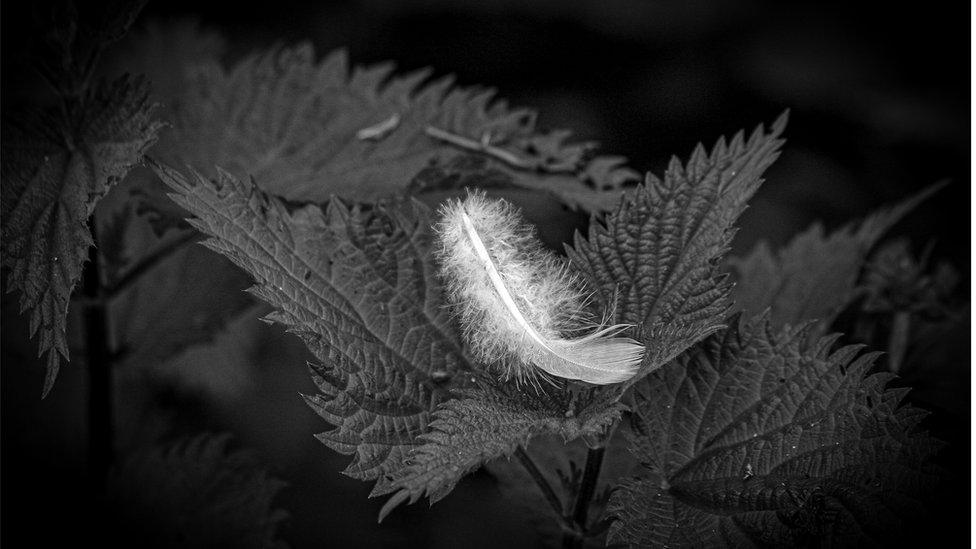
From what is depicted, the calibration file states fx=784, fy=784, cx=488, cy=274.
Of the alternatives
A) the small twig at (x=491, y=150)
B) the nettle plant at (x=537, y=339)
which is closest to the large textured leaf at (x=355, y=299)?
the nettle plant at (x=537, y=339)

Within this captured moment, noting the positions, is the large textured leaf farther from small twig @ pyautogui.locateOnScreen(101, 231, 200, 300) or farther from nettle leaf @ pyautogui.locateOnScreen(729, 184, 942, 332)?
nettle leaf @ pyautogui.locateOnScreen(729, 184, 942, 332)

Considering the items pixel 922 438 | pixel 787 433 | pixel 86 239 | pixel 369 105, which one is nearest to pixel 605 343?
pixel 787 433

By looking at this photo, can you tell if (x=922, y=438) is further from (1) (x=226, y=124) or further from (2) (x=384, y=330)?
(1) (x=226, y=124)

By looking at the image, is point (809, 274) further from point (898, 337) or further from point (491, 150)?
point (491, 150)

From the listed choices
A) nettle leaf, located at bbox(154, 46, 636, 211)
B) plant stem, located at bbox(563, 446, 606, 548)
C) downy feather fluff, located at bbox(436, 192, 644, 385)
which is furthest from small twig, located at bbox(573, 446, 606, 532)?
nettle leaf, located at bbox(154, 46, 636, 211)

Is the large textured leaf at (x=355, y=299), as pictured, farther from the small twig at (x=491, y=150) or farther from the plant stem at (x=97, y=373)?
the plant stem at (x=97, y=373)

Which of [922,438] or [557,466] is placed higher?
[922,438]

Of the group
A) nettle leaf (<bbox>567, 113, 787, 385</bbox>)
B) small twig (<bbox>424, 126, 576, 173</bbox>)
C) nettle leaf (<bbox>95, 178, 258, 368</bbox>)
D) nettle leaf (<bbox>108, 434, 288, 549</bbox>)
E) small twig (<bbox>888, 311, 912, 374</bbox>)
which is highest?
small twig (<bbox>424, 126, 576, 173</bbox>)
